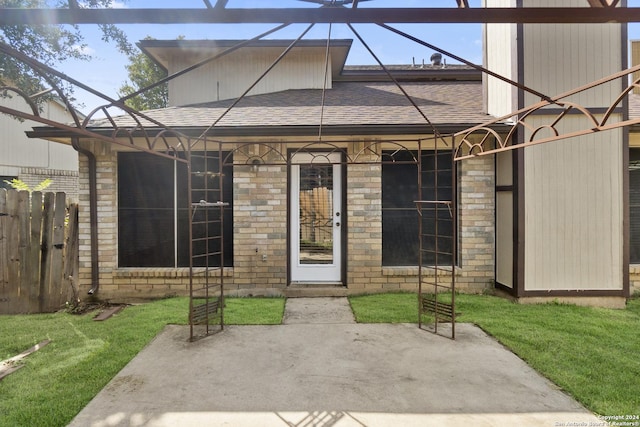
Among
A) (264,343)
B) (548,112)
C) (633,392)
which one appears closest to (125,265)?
(264,343)

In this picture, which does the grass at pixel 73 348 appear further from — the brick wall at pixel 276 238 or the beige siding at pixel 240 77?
the beige siding at pixel 240 77

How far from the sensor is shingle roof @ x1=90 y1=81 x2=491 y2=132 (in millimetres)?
5816

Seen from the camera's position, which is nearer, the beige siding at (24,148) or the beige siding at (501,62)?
the beige siding at (501,62)

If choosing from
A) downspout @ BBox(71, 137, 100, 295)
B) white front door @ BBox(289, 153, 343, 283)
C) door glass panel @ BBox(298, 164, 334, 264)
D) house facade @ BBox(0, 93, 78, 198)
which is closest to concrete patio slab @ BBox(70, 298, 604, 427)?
white front door @ BBox(289, 153, 343, 283)

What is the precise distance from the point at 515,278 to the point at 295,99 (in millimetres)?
5330

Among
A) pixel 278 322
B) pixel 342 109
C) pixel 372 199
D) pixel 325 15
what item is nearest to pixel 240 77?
pixel 342 109

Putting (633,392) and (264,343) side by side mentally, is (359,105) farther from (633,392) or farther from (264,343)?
(633,392)

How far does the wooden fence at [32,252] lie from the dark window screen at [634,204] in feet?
30.3

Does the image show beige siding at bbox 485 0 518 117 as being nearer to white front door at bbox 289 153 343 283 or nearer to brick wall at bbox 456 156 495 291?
brick wall at bbox 456 156 495 291

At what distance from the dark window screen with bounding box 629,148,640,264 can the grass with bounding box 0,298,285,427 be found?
603 centimetres

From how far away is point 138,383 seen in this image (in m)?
3.06

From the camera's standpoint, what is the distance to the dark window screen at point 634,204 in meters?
5.97

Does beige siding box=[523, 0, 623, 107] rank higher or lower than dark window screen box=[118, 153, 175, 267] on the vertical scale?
higher

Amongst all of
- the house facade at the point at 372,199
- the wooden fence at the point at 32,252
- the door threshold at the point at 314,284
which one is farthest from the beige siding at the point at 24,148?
the door threshold at the point at 314,284
